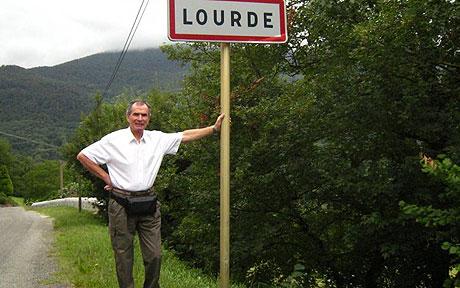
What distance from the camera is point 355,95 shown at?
7695mm

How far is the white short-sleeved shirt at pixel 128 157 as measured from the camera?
416 cm

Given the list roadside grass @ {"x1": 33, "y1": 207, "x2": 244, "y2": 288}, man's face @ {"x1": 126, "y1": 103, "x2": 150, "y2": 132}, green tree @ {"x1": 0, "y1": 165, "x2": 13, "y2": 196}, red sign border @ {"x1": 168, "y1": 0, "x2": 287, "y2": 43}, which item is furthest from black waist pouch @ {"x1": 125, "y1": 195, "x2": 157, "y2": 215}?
green tree @ {"x1": 0, "y1": 165, "x2": 13, "y2": 196}

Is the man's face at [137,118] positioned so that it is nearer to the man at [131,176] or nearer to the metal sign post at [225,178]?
the man at [131,176]

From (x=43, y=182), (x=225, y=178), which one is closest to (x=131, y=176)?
(x=225, y=178)

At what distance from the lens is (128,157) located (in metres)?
4.16

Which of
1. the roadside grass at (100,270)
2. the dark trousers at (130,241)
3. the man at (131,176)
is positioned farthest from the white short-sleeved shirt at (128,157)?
the roadside grass at (100,270)

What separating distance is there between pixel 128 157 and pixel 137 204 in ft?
1.21

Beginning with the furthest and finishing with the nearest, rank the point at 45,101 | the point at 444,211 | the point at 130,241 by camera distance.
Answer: the point at 45,101
the point at 444,211
the point at 130,241

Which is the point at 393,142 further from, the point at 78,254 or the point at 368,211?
the point at 78,254

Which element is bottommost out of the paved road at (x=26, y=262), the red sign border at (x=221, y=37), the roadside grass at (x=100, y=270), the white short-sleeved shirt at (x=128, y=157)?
the paved road at (x=26, y=262)

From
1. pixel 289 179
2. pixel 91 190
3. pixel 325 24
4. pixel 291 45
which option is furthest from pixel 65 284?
pixel 91 190

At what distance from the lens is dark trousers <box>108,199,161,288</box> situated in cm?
422

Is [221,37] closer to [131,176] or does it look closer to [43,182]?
[131,176]

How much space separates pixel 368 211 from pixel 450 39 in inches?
113
